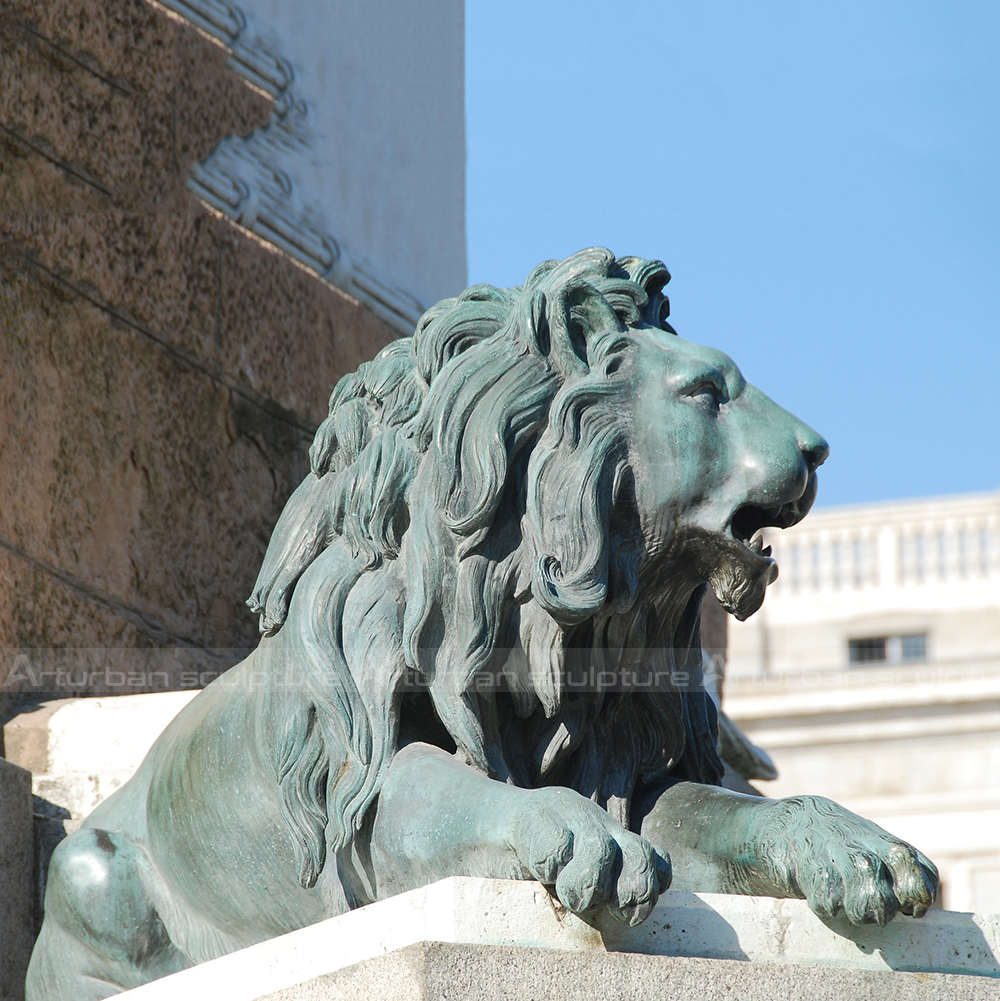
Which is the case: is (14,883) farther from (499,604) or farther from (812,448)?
(812,448)

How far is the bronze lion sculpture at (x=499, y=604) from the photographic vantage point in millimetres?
2898

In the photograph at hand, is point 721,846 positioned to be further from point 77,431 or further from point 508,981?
point 77,431

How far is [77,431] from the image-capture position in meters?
4.79

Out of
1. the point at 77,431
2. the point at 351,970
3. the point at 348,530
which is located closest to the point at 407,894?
the point at 351,970

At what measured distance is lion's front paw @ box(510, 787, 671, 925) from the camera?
2.45m

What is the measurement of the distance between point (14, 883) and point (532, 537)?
165 centimetres

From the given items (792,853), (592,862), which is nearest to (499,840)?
(592,862)

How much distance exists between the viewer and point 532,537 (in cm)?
294

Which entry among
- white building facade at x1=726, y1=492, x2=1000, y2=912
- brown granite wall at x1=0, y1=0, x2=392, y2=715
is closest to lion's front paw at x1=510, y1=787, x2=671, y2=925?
brown granite wall at x1=0, y1=0, x2=392, y2=715

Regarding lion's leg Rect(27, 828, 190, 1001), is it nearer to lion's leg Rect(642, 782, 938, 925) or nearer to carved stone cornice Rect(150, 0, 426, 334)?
lion's leg Rect(642, 782, 938, 925)

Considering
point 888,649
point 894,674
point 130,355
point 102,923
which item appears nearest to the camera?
point 102,923

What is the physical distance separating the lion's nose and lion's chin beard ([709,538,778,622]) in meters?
0.16

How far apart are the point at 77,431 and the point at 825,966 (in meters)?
2.78

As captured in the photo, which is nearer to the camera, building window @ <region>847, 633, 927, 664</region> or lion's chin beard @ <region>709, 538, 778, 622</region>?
lion's chin beard @ <region>709, 538, 778, 622</region>
